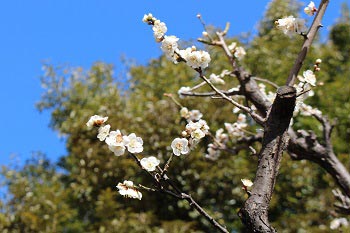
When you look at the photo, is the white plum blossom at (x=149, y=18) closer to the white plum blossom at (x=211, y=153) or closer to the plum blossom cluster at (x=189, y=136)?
the plum blossom cluster at (x=189, y=136)

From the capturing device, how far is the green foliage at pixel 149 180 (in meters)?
7.33

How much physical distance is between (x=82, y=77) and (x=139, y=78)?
1.04 metres

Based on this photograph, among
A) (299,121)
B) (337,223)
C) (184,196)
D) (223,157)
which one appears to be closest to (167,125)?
(223,157)

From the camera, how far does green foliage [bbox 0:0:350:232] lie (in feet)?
24.0

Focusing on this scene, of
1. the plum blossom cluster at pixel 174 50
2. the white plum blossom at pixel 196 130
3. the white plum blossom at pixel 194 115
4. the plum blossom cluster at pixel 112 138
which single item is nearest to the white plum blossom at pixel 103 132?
the plum blossom cluster at pixel 112 138

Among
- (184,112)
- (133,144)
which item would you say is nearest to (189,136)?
(133,144)

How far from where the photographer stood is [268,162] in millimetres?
1905

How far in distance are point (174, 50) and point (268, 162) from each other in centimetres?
62

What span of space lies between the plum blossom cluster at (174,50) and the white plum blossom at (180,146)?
1.14ft

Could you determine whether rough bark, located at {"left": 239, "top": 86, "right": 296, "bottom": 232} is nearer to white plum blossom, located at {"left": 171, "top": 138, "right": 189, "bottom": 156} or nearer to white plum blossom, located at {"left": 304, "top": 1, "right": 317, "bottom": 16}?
white plum blossom, located at {"left": 171, "top": 138, "right": 189, "bottom": 156}

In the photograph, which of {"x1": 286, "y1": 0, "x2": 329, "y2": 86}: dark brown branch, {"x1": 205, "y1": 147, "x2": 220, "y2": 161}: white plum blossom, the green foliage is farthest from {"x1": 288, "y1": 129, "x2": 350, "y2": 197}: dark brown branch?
the green foliage

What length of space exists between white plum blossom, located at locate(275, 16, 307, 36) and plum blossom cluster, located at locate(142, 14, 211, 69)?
42 centimetres

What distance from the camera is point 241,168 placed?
7.64m

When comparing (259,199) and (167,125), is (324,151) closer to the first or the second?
(259,199)
